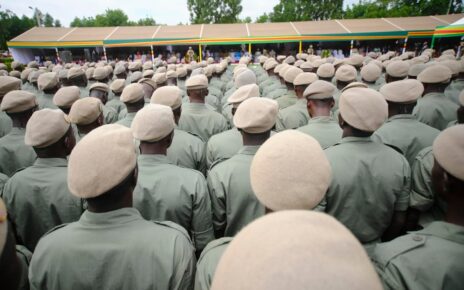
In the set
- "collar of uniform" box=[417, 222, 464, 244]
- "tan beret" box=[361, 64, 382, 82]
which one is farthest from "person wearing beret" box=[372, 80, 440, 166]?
A: "tan beret" box=[361, 64, 382, 82]

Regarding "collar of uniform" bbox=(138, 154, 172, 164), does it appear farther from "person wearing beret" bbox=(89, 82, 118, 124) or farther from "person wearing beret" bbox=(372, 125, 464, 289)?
"person wearing beret" bbox=(89, 82, 118, 124)

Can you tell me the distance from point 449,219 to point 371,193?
2.48 ft

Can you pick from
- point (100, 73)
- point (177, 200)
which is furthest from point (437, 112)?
point (100, 73)

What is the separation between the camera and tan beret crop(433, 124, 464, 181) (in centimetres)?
145

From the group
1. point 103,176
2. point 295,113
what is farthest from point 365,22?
point 103,176

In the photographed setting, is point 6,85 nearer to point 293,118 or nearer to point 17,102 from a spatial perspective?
point 17,102

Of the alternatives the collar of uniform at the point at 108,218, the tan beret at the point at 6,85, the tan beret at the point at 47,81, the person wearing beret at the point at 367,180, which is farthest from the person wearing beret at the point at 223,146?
the tan beret at the point at 6,85

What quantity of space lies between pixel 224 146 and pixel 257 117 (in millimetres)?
964

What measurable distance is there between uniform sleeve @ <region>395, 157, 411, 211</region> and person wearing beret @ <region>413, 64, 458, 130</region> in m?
2.46

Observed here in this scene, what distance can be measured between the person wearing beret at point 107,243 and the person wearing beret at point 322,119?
7.49ft

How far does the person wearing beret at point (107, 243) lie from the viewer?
1398 millimetres

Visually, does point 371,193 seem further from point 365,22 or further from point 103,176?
point 365,22

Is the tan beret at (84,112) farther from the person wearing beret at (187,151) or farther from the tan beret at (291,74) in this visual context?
the tan beret at (291,74)

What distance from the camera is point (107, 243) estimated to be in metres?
1.42
